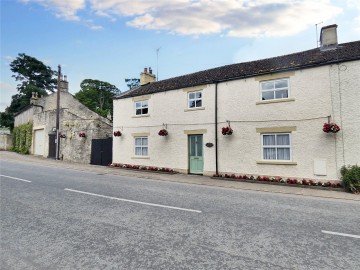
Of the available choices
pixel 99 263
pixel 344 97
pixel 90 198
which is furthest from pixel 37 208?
pixel 344 97

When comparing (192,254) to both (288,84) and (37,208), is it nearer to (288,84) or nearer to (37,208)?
(37,208)

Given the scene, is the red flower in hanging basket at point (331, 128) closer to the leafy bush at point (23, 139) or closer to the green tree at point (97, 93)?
the leafy bush at point (23, 139)

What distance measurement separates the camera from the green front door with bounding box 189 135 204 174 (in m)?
14.9

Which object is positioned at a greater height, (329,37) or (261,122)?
(329,37)

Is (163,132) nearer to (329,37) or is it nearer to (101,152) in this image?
(101,152)

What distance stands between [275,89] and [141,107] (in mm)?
9963

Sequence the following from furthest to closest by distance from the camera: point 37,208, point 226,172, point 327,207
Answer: point 226,172
point 327,207
point 37,208

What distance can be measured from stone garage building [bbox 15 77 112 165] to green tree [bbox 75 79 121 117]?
23.2 m

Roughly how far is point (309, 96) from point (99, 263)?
12.0m

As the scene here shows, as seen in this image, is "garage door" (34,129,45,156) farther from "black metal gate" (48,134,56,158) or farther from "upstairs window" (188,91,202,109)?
"upstairs window" (188,91,202,109)

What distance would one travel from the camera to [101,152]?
65.7 feet

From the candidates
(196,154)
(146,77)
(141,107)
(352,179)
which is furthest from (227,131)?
(146,77)

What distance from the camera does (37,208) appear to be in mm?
6695

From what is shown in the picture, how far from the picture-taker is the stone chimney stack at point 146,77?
842 inches
